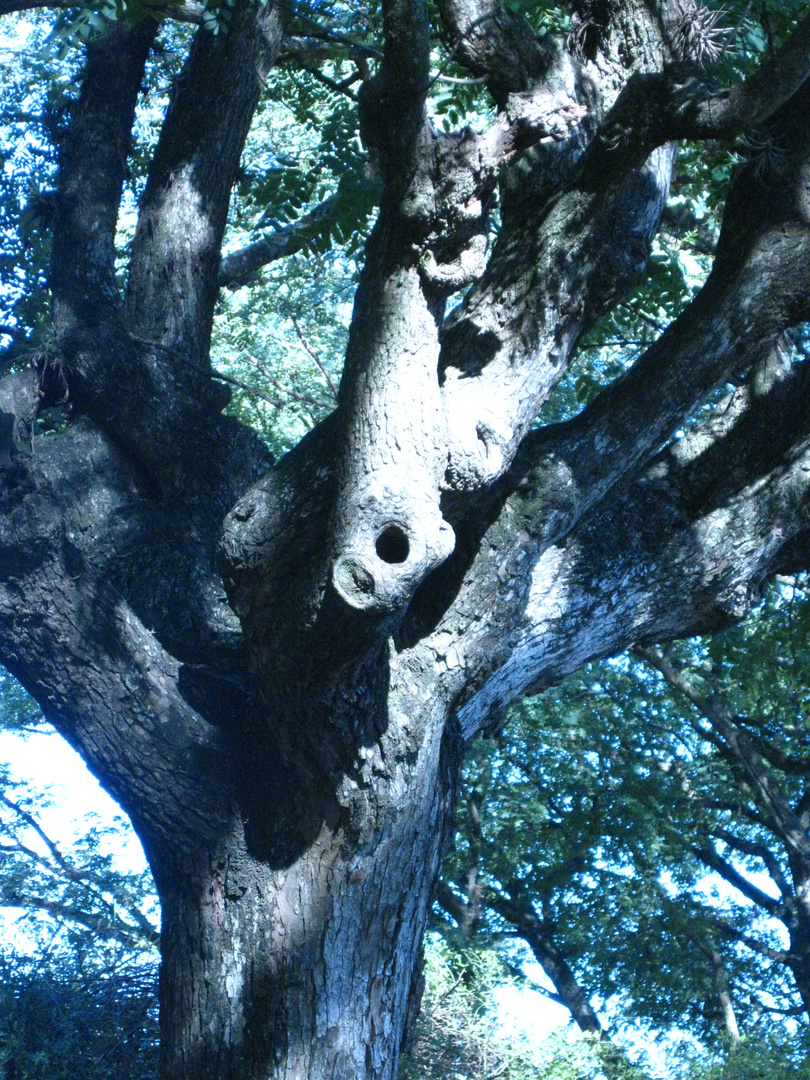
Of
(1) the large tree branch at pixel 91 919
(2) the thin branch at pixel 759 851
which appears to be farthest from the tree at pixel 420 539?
(2) the thin branch at pixel 759 851

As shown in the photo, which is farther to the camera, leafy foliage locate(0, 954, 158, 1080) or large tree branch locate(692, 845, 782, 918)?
large tree branch locate(692, 845, 782, 918)

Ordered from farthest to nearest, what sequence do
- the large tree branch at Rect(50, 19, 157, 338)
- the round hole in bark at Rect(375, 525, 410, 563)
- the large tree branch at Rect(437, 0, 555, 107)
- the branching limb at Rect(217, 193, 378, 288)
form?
the branching limb at Rect(217, 193, 378, 288) → the large tree branch at Rect(50, 19, 157, 338) → the large tree branch at Rect(437, 0, 555, 107) → the round hole in bark at Rect(375, 525, 410, 563)

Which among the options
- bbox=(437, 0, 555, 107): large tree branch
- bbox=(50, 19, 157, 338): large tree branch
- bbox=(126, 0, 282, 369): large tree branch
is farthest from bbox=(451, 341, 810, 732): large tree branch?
bbox=(50, 19, 157, 338): large tree branch

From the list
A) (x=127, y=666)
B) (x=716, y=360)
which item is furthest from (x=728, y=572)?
(x=127, y=666)

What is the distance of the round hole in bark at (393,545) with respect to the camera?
324cm

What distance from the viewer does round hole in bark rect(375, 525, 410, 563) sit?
324cm

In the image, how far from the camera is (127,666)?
3.82m

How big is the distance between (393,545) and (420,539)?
4.4 inches

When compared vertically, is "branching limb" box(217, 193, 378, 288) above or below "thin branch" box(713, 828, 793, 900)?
above

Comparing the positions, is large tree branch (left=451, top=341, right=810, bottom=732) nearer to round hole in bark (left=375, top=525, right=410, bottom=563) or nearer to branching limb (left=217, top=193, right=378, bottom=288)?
round hole in bark (left=375, top=525, right=410, bottom=563)

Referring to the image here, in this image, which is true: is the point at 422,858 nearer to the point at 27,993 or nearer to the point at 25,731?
the point at 27,993

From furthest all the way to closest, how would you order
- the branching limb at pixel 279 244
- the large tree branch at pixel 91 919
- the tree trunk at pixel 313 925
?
the branching limb at pixel 279 244
the large tree branch at pixel 91 919
the tree trunk at pixel 313 925

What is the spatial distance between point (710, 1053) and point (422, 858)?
716cm

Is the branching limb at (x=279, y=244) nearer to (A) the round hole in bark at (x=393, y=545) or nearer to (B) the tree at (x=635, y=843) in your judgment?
(A) the round hole in bark at (x=393, y=545)
